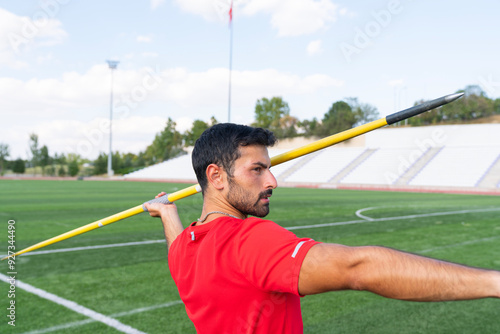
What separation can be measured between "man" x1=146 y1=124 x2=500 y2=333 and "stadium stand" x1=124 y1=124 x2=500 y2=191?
30582 millimetres

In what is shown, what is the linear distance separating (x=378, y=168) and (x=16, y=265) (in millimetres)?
34991

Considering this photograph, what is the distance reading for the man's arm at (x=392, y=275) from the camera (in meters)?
1.07

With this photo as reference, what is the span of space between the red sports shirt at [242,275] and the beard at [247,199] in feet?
0.26

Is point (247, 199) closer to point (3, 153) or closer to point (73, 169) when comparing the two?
point (73, 169)

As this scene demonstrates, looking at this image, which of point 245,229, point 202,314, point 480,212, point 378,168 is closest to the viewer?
point 245,229

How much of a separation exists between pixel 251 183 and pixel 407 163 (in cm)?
3909

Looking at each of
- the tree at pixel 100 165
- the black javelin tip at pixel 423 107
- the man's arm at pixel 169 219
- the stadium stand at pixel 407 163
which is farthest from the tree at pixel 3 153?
the black javelin tip at pixel 423 107

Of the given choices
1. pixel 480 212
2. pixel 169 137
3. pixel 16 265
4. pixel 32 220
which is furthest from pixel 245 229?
Answer: pixel 169 137

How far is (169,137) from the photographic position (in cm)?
7825

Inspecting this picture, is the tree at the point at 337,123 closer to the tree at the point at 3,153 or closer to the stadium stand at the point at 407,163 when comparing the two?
the stadium stand at the point at 407,163

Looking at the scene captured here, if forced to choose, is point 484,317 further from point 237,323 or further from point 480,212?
point 480,212

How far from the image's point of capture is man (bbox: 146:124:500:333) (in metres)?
1.11

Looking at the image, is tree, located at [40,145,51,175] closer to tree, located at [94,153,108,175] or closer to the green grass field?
tree, located at [94,153,108,175]

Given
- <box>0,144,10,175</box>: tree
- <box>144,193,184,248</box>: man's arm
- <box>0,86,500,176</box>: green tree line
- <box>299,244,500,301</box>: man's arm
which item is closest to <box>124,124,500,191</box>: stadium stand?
<box>0,86,500,176</box>: green tree line
